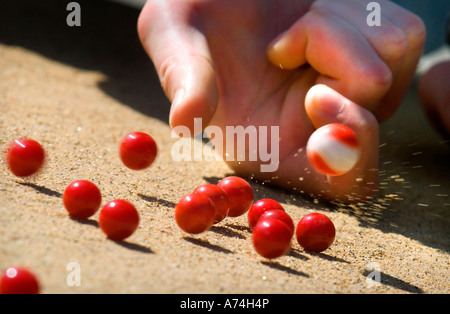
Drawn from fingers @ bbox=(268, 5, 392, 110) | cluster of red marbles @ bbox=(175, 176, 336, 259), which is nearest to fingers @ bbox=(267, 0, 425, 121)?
fingers @ bbox=(268, 5, 392, 110)

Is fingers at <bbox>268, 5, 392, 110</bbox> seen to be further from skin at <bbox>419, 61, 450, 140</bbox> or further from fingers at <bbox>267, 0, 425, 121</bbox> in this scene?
skin at <bbox>419, 61, 450, 140</bbox>

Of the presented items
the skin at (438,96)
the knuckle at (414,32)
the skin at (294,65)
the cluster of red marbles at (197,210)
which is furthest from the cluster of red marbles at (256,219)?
the skin at (438,96)

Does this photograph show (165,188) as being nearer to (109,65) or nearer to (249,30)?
(249,30)

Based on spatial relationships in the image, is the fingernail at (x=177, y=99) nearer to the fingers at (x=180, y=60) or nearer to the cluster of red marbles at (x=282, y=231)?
the fingers at (x=180, y=60)

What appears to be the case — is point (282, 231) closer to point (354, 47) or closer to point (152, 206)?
point (152, 206)

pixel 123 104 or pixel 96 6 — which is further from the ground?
pixel 96 6
